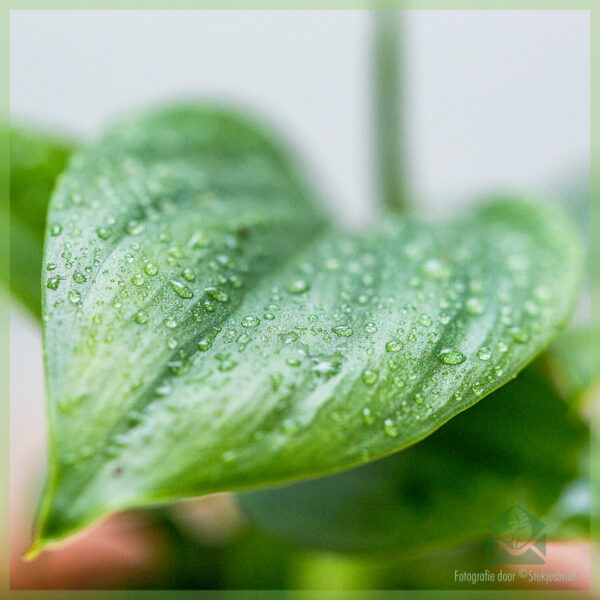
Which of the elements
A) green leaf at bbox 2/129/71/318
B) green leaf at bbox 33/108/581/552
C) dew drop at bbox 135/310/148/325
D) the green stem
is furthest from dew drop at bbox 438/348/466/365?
the green stem

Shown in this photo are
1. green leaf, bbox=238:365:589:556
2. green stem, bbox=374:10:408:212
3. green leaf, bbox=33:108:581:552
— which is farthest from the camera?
green stem, bbox=374:10:408:212

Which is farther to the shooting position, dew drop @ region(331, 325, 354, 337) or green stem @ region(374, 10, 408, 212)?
green stem @ region(374, 10, 408, 212)

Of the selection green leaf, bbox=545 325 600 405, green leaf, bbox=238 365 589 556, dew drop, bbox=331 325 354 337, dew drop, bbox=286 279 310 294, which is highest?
dew drop, bbox=286 279 310 294

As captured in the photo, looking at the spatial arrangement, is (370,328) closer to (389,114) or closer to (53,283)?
(53,283)

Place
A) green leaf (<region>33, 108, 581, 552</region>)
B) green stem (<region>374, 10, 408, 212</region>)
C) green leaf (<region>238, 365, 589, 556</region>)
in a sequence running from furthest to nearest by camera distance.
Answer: green stem (<region>374, 10, 408, 212</region>)
green leaf (<region>238, 365, 589, 556</region>)
green leaf (<region>33, 108, 581, 552</region>)

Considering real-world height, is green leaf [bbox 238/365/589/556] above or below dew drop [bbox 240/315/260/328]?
below

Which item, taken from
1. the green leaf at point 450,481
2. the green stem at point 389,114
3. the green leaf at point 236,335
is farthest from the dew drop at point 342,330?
the green stem at point 389,114

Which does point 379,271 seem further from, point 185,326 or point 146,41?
point 146,41

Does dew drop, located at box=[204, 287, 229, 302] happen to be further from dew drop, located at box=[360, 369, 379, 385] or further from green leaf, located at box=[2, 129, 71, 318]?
green leaf, located at box=[2, 129, 71, 318]
